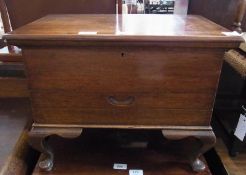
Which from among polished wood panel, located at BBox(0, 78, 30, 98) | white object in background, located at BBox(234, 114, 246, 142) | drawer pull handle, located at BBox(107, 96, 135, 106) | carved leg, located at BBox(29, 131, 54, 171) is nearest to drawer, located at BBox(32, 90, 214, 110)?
drawer pull handle, located at BBox(107, 96, 135, 106)

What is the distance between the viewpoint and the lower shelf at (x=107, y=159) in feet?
2.58

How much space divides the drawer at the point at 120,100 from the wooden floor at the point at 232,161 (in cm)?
32

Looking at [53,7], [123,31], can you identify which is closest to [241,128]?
[123,31]

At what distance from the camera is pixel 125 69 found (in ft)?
1.94

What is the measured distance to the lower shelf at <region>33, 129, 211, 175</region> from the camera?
0.79 metres

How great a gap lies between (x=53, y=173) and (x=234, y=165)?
2.01 ft

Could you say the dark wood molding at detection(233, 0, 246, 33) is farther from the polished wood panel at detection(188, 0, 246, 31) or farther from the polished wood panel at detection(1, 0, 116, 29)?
the polished wood panel at detection(1, 0, 116, 29)

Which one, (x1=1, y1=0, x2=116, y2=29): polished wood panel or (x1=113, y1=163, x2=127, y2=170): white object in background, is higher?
(x1=1, y1=0, x2=116, y2=29): polished wood panel

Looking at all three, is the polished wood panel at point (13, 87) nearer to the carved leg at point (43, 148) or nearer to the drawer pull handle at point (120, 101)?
the carved leg at point (43, 148)

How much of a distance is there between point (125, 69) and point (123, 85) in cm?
4

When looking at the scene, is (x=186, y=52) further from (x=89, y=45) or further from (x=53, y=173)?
(x=53, y=173)

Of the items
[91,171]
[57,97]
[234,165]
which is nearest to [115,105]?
[57,97]

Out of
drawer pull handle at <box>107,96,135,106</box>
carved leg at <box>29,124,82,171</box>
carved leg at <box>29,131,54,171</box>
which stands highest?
drawer pull handle at <box>107,96,135,106</box>

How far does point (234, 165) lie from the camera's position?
32.7 inches
